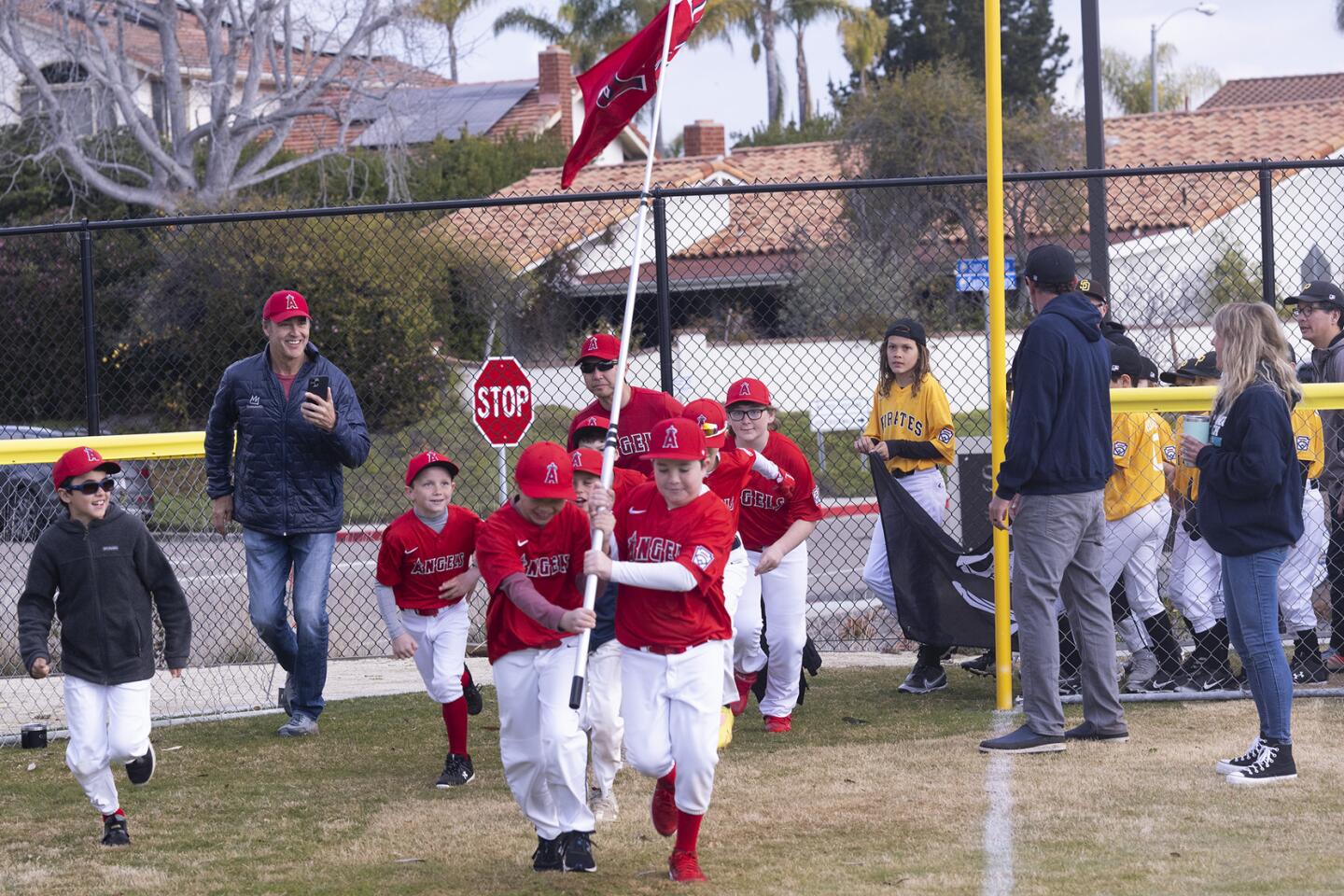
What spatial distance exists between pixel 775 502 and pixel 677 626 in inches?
88.3

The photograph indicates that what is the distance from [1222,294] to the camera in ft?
63.6

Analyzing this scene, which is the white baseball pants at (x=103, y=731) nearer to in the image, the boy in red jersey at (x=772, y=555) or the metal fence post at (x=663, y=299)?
the boy in red jersey at (x=772, y=555)

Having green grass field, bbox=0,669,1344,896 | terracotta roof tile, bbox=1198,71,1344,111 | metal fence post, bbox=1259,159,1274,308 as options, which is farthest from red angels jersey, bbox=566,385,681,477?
terracotta roof tile, bbox=1198,71,1344,111

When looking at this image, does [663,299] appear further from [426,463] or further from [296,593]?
[296,593]

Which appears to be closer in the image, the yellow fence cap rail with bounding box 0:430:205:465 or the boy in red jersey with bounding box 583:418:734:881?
the boy in red jersey with bounding box 583:418:734:881

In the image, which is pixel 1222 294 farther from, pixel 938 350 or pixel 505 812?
pixel 505 812

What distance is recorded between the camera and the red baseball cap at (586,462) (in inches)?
229

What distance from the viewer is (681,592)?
203 inches

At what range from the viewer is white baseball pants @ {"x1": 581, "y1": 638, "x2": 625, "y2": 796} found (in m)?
5.85

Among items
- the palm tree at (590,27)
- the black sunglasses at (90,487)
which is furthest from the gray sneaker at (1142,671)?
the palm tree at (590,27)

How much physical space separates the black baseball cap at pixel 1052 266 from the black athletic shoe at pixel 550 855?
3217 mm

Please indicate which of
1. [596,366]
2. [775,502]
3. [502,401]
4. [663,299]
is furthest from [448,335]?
[596,366]

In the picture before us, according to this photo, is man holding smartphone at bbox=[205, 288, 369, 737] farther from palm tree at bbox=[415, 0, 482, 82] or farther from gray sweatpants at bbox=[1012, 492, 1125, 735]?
palm tree at bbox=[415, 0, 482, 82]

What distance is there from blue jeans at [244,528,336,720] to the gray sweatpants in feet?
10.7
